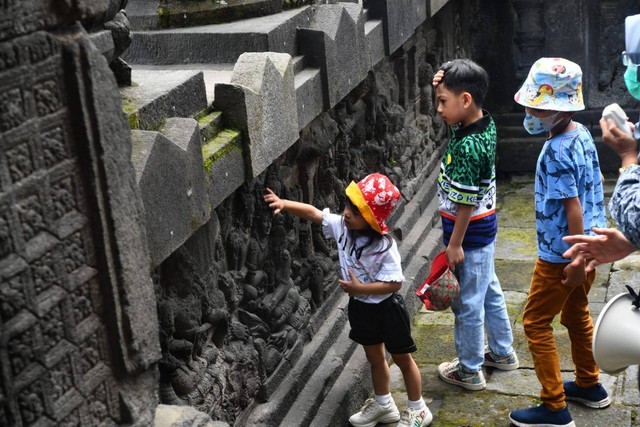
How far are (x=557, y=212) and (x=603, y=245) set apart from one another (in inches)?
37.8

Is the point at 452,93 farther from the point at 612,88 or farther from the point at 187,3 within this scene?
the point at 612,88

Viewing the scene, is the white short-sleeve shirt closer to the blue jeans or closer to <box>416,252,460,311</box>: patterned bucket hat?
<box>416,252,460,311</box>: patterned bucket hat

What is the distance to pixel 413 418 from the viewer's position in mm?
4723

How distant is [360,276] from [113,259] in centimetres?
208

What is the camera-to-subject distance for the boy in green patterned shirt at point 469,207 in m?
4.68

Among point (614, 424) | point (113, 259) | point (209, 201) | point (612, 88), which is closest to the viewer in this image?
point (113, 259)

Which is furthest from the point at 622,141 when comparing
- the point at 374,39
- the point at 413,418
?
the point at 374,39

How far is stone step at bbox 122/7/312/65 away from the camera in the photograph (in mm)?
4543

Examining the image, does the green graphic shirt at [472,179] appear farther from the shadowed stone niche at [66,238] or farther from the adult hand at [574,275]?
the shadowed stone niche at [66,238]

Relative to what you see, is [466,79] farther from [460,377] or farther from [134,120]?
[134,120]

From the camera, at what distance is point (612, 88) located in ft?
29.6

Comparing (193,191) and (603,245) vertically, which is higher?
(193,191)

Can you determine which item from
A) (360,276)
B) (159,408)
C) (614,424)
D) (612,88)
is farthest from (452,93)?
(612,88)

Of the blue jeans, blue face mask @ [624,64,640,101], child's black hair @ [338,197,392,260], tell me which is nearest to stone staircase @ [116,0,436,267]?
child's black hair @ [338,197,392,260]
